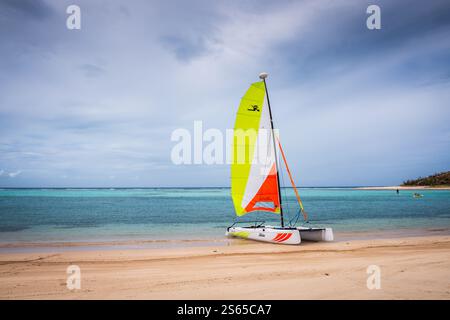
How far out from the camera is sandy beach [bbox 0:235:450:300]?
682 centimetres

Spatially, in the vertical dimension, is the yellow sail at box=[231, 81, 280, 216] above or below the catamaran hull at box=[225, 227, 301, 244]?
above

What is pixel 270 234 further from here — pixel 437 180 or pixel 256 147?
pixel 437 180

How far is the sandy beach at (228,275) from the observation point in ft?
22.4

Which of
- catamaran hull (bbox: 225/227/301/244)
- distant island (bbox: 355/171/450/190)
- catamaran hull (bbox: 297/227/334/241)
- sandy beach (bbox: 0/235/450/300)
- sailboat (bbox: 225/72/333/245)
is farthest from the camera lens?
distant island (bbox: 355/171/450/190)

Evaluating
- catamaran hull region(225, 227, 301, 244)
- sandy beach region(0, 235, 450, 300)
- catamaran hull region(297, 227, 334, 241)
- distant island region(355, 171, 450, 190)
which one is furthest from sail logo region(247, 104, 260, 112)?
distant island region(355, 171, 450, 190)

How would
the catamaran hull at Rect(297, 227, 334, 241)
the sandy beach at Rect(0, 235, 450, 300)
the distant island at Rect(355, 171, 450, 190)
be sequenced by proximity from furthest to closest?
the distant island at Rect(355, 171, 450, 190) < the catamaran hull at Rect(297, 227, 334, 241) < the sandy beach at Rect(0, 235, 450, 300)

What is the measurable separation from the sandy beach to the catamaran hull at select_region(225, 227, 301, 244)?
64.6 inches

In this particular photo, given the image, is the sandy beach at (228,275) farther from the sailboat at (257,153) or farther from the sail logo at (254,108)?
the sail logo at (254,108)

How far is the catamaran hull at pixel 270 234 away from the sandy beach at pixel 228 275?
64.6 inches

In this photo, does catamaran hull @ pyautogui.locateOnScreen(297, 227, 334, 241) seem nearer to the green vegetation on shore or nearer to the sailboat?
the sailboat

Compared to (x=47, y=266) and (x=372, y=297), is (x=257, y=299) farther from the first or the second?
(x=47, y=266)

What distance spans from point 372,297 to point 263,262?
15.4 feet
